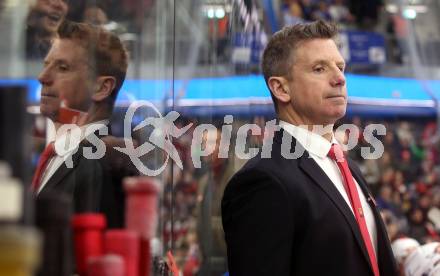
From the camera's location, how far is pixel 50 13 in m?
1.17

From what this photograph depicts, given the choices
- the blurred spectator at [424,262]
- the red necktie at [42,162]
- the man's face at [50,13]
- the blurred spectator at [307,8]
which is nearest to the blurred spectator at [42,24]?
the man's face at [50,13]

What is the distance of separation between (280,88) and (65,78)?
1.21 metres

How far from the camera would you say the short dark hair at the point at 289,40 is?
7.70 feet

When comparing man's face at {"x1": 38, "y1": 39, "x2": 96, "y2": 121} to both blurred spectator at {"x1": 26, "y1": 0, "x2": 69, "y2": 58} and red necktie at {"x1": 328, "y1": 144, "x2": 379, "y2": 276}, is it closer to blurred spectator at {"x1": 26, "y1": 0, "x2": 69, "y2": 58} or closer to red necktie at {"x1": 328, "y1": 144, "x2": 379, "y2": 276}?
blurred spectator at {"x1": 26, "y1": 0, "x2": 69, "y2": 58}

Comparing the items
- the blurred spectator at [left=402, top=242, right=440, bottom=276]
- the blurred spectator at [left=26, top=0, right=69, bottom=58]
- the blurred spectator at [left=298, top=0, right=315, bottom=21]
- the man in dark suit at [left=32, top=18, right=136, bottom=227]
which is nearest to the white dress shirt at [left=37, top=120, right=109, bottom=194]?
the man in dark suit at [left=32, top=18, right=136, bottom=227]

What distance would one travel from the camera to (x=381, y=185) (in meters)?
9.26

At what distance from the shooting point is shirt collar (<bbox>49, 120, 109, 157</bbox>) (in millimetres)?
1272

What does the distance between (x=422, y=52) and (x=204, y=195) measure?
8.07 metres

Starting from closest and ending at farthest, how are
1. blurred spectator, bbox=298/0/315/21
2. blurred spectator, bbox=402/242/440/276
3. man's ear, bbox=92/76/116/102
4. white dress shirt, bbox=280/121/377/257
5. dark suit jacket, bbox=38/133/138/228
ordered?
dark suit jacket, bbox=38/133/138/228
man's ear, bbox=92/76/116/102
white dress shirt, bbox=280/121/377/257
blurred spectator, bbox=402/242/440/276
blurred spectator, bbox=298/0/315/21

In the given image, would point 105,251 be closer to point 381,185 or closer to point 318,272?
point 318,272

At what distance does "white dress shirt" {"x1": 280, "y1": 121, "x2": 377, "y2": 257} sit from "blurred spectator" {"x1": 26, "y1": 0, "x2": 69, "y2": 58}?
1.10 meters

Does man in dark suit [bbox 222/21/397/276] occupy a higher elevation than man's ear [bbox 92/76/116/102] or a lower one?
lower

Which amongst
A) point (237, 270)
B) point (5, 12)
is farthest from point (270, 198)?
point (5, 12)

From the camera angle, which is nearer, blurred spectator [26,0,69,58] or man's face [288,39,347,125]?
blurred spectator [26,0,69,58]
